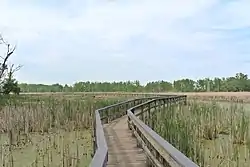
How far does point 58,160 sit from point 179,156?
6.75m

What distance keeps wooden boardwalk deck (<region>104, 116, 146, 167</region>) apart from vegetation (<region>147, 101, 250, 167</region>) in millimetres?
917

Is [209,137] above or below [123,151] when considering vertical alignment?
below

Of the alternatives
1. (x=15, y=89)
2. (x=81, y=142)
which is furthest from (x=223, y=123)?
(x=15, y=89)

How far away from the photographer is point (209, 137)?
14.4 m

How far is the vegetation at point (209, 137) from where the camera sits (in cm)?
886

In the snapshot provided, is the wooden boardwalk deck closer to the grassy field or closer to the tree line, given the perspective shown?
the grassy field

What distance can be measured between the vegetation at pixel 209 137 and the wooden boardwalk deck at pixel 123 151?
3.01 feet

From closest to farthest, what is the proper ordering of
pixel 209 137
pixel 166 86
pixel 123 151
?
1. pixel 123 151
2. pixel 209 137
3. pixel 166 86

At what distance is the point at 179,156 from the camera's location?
13.9 ft

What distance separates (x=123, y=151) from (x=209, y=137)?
22.1 feet

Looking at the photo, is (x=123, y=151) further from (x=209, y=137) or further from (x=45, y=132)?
(x=45, y=132)

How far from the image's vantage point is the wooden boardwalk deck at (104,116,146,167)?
282 inches

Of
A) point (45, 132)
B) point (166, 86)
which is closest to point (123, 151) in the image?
point (45, 132)

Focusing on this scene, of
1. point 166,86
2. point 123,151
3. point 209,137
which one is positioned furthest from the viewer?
point 166,86
